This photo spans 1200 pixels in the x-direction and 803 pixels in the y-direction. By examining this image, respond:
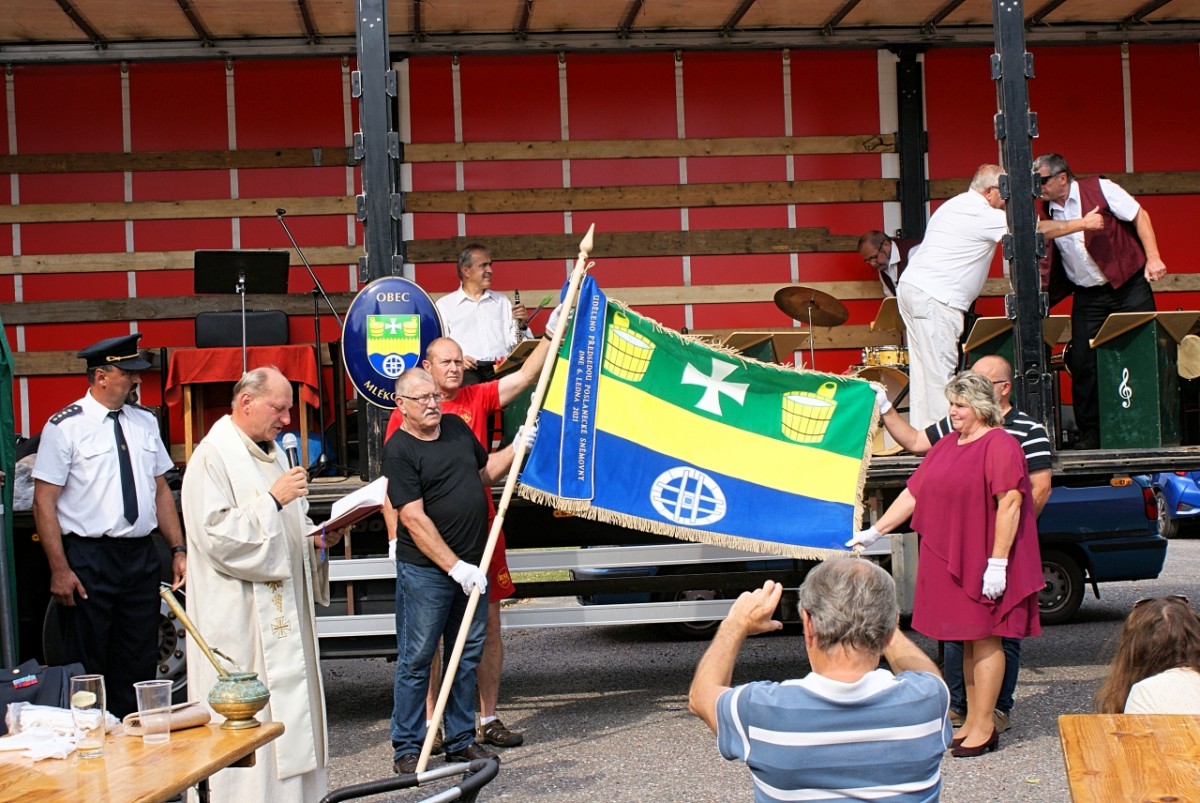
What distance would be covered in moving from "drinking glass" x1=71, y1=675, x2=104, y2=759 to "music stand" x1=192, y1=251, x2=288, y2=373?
6503 millimetres

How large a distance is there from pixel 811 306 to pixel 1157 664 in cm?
715

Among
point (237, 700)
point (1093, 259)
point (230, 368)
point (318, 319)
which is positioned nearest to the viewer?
point (237, 700)

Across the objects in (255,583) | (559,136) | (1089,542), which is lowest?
(1089,542)

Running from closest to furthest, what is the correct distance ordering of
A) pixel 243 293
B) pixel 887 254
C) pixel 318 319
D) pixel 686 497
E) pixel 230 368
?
1. pixel 686 497
2. pixel 243 293
3. pixel 230 368
4. pixel 318 319
5. pixel 887 254

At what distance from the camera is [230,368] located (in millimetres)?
10273

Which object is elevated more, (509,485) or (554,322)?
(554,322)

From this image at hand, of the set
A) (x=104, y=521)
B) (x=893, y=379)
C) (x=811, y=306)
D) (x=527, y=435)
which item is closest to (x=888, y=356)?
(x=893, y=379)

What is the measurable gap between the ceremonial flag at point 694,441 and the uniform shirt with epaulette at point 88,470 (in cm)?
205

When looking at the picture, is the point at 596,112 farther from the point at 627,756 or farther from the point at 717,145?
the point at 627,756

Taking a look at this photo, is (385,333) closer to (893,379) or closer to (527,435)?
(527,435)

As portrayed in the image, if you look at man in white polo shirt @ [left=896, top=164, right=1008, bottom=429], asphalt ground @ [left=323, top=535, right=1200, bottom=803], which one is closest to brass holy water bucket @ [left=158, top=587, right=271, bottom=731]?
asphalt ground @ [left=323, top=535, right=1200, bottom=803]

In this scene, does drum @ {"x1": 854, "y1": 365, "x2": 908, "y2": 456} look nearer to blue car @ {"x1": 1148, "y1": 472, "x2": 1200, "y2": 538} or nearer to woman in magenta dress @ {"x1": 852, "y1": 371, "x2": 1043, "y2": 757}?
woman in magenta dress @ {"x1": 852, "y1": 371, "x2": 1043, "y2": 757}

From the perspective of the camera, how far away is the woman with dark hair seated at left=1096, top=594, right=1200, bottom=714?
391 cm

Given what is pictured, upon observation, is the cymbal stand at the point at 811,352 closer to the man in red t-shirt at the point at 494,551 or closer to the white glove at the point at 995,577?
the man in red t-shirt at the point at 494,551
